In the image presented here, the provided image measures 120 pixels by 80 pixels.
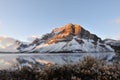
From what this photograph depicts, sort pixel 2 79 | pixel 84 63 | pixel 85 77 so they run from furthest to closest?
pixel 84 63, pixel 2 79, pixel 85 77

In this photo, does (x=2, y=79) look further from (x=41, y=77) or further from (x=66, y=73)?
(x=66, y=73)

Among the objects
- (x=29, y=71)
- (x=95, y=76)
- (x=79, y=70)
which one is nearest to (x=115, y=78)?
(x=95, y=76)

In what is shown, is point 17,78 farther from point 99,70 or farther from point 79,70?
point 99,70

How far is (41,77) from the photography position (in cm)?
1215

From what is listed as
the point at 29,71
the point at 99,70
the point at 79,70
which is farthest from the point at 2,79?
the point at 99,70

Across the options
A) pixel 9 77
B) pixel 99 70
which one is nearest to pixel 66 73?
pixel 99 70

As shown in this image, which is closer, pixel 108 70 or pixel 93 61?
pixel 108 70

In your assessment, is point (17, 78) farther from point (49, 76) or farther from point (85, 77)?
point (85, 77)

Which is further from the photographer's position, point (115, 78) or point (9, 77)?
point (9, 77)

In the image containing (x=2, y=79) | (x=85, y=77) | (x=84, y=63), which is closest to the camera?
(x=85, y=77)

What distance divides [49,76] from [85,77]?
167 cm

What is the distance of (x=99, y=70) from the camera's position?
512 inches

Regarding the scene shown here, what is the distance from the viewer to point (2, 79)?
13.0 meters

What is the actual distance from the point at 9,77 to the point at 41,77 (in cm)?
186
